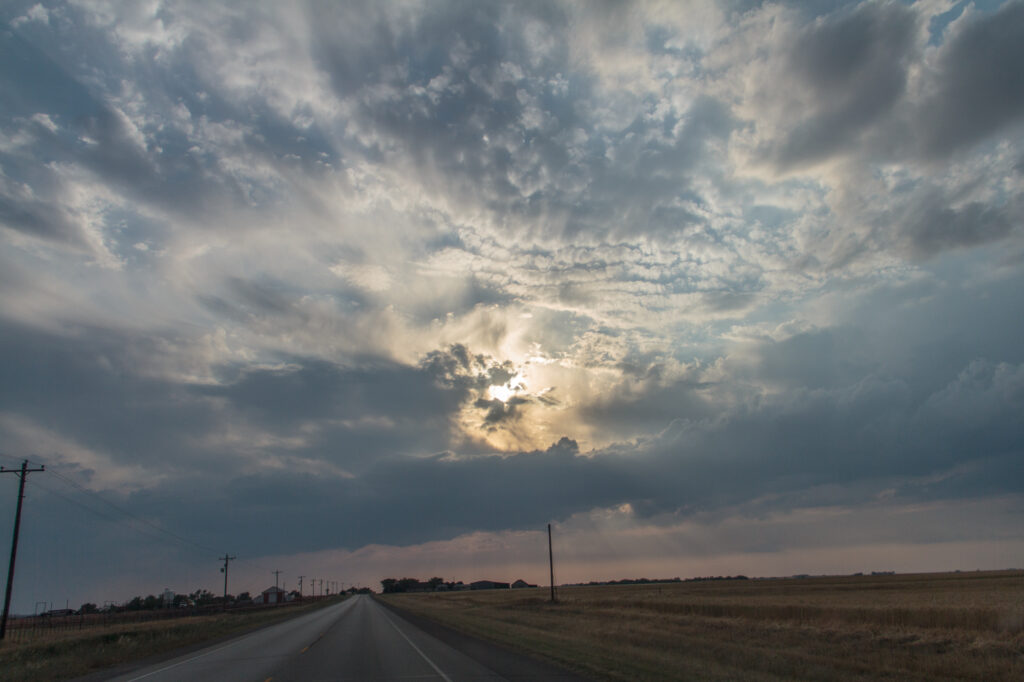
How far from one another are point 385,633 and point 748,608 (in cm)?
2246

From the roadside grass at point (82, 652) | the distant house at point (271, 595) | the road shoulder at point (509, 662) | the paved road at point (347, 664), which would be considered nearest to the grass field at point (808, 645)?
the road shoulder at point (509, 662)

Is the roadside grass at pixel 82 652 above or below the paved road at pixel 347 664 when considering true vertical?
below

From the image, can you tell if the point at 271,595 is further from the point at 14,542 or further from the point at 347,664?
the point at 347,664

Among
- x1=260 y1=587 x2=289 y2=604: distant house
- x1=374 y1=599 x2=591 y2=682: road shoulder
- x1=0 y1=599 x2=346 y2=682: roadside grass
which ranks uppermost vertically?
x1=374 y1=599 x2=591 y2=682: road shoulder

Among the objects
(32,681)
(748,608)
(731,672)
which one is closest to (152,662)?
(32,681)

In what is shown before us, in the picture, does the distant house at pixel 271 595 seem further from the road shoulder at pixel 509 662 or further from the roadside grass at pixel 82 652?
the road shoulder at pixel 509 662

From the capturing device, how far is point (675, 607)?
4762 centimetres

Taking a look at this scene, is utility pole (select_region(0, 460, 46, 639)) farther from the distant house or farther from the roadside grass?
the distant house

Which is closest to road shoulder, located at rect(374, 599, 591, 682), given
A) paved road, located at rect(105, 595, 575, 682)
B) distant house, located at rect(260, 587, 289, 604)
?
paved road, located at rect(105, 595, 575, 682)

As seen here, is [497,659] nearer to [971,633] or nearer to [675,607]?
[971,633]

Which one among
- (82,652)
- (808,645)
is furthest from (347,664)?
(82,652)

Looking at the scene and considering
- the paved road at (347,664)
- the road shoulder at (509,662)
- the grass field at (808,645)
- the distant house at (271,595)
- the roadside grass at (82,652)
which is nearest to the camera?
the road shoulder at (509,662)

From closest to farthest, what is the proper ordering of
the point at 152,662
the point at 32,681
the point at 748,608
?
the point at 32,681, the point at 152,662, the point at 748,608

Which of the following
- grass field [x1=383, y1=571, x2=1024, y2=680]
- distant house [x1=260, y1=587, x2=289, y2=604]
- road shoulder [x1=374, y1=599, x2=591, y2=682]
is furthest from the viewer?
distant house [x1=260, y1=587, x2=289, y2=604]
